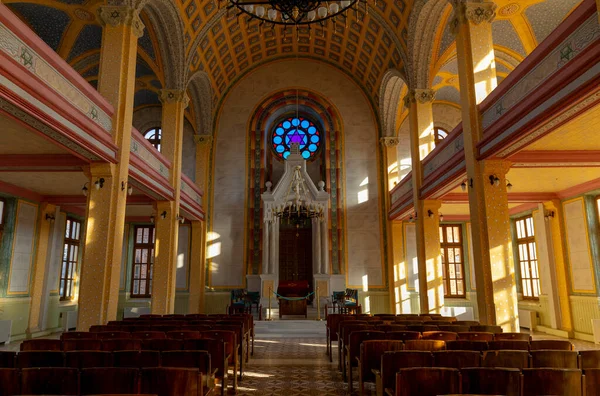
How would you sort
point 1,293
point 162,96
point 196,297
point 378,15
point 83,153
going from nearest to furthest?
1. point 83,153
2. point 1,293
3. point 162,96
4. point 378,15
5. point 196,297

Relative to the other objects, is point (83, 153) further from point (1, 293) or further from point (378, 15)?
point (378, 15)

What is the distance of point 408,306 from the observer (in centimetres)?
1708

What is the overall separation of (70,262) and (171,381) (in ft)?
46.8

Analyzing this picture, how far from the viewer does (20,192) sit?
41.1 feet

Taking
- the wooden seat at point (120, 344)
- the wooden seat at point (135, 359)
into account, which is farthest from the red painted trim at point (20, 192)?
the wooden seat at point (135, 359)

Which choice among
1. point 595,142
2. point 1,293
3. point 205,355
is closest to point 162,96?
point 1,293

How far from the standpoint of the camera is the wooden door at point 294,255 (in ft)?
60.7

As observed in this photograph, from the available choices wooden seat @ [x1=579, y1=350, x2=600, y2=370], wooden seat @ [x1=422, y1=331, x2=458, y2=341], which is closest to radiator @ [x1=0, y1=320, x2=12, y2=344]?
wooden seat @ [x1=422, y1=331, x2=458, y2=341]

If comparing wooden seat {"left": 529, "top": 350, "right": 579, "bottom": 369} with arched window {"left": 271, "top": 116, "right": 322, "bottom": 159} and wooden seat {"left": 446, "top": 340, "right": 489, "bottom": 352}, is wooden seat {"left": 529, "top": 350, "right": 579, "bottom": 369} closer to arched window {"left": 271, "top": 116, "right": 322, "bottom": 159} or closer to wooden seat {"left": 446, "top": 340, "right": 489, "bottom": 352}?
wooden seat {"left": 446, "top": 340, "right": 489, "bottom": 352}

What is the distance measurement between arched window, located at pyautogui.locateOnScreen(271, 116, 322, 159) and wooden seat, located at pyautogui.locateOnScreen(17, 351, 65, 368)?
15.8m

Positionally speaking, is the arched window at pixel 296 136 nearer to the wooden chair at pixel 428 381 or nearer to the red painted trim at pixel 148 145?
the red painted trim at pixel 148 145

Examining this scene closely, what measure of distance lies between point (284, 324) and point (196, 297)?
4.25m

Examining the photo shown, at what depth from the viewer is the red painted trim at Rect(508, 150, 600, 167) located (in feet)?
28.1

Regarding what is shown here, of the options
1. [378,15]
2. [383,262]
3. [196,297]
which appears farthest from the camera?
[383,262]
